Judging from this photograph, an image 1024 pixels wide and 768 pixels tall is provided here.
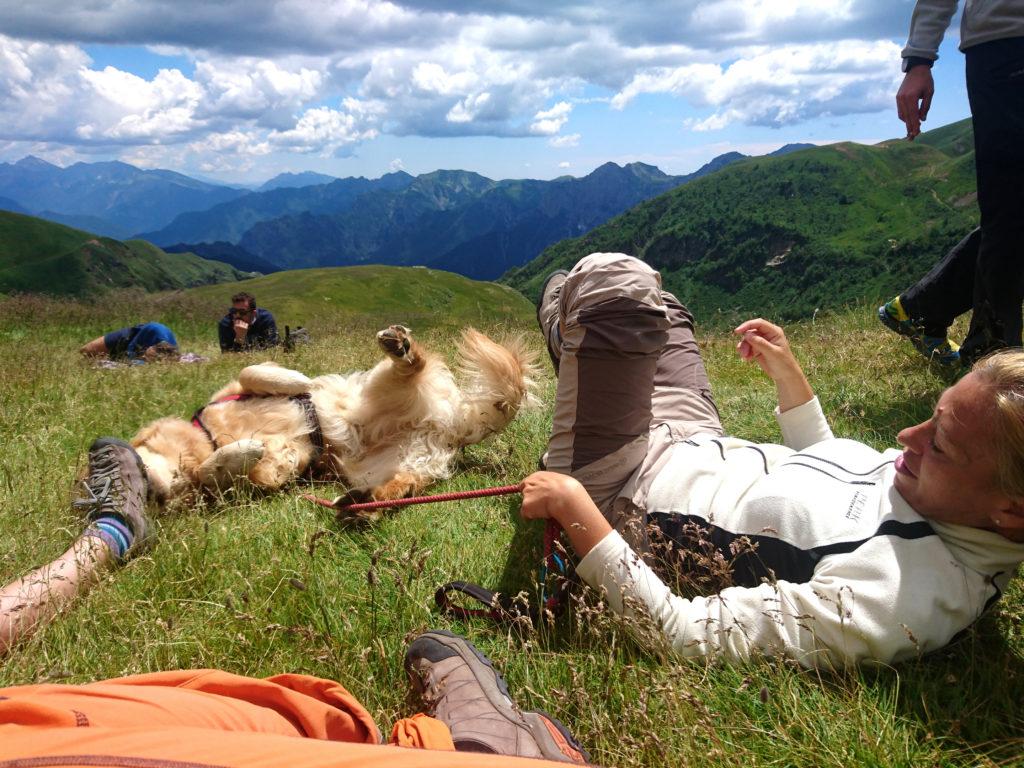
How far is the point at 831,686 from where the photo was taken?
6.69 ft

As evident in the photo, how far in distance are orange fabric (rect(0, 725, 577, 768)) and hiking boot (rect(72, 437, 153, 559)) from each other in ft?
7.26

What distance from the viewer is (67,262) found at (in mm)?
99375

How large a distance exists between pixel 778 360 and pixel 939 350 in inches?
95.0

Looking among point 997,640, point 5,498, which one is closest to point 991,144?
Answer: point 997,640

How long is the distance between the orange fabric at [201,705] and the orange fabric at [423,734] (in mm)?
64

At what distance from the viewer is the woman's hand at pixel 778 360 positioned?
127 inches

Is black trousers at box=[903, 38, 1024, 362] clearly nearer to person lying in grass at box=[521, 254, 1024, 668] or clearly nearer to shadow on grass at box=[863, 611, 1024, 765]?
person lying in grass at box=[521, 254, 1024, 668]

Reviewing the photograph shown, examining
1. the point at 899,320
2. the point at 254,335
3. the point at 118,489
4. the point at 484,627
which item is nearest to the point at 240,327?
the point at 254,335

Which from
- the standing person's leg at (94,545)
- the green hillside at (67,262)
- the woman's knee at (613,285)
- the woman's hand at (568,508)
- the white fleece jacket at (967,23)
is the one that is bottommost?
the standing person's leg at (94,545)

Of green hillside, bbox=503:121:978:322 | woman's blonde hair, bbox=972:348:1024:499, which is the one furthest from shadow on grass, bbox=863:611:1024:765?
green hillside, bbox=503:121:978:322

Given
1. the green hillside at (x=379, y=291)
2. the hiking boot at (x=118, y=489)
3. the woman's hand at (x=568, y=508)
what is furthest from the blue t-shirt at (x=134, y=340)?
the green hillside at (x=379, y=291)

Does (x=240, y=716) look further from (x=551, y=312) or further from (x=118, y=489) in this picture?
(x=551, y=312)

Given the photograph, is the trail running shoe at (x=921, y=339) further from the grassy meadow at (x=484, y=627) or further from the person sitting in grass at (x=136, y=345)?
the person sitting in grass at (x=136, y=345)

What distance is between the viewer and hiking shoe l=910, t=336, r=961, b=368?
478cm
